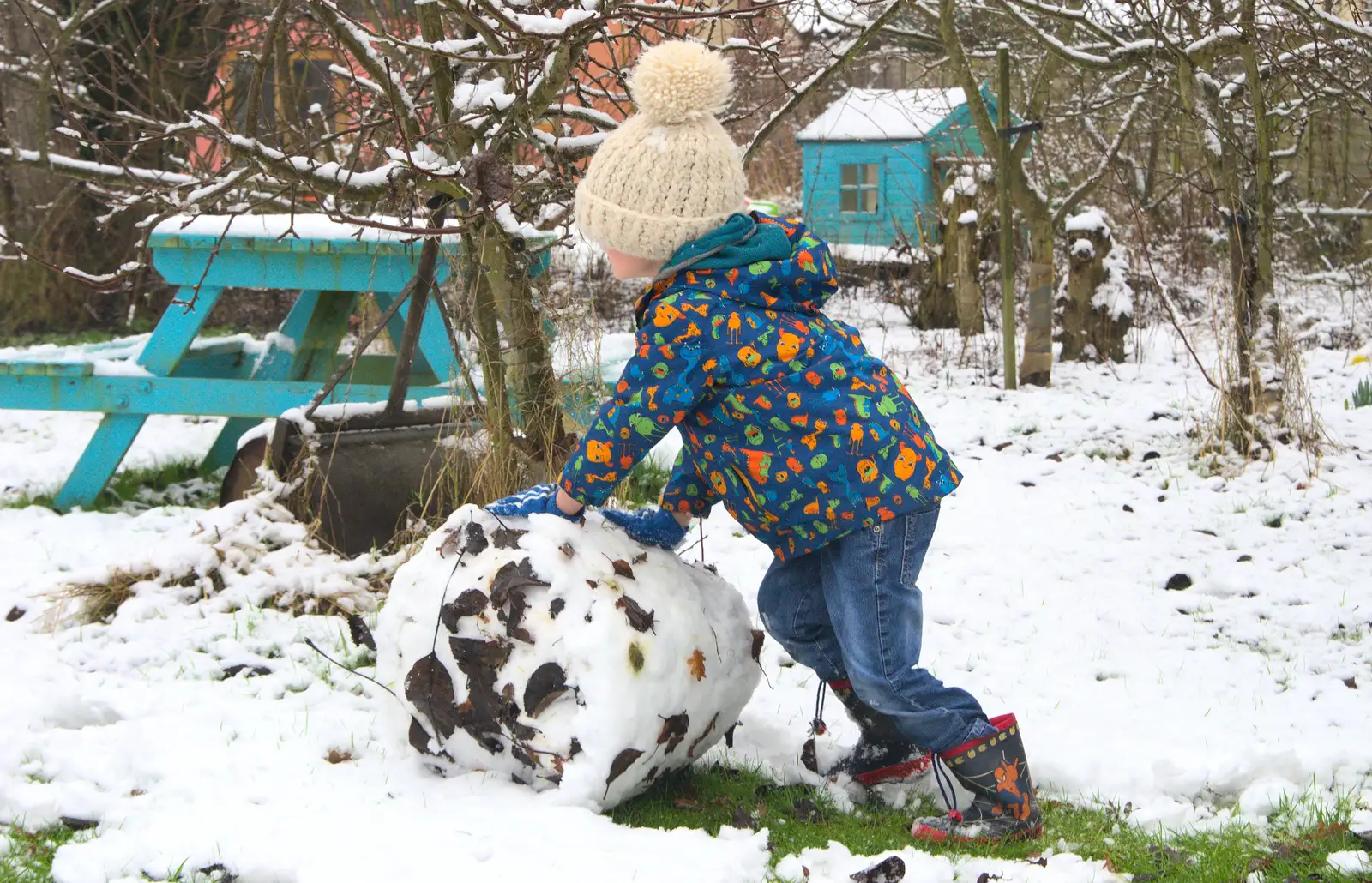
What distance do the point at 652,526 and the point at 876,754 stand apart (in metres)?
0.73

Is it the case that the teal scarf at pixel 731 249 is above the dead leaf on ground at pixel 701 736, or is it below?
above

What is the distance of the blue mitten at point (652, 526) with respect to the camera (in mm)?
2750

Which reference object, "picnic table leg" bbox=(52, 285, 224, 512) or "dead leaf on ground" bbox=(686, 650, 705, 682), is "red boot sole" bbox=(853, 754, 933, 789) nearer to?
"dead leaf on ground" bbox=(686, 650, 705, 682)

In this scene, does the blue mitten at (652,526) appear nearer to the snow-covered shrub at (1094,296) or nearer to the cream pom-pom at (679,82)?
the cream pom-pom at (679,82)

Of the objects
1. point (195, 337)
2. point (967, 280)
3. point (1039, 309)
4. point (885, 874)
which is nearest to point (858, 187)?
point (967, 280)

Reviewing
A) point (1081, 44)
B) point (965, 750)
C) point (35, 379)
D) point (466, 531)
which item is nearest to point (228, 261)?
point (35, 379)

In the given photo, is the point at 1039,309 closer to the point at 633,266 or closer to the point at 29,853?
the point at 633,266

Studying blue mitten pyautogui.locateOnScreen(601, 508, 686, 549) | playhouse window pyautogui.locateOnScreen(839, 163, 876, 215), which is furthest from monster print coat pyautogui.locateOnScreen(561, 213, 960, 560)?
playhouse window pyautogui.locateOnScreen(839, 163, 876, 215)

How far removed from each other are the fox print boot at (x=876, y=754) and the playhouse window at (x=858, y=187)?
8932 mm

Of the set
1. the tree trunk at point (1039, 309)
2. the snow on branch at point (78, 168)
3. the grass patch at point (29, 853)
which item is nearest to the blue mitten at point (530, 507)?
the grass patch at point (29, 853)

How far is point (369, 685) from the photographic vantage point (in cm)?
328

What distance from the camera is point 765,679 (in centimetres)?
340

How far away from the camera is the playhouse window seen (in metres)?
11.3

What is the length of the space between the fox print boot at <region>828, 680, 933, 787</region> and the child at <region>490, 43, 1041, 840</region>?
197 mm
